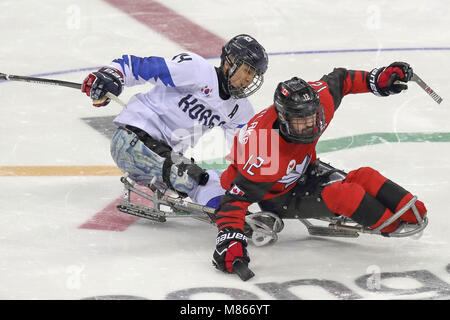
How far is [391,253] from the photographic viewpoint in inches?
201

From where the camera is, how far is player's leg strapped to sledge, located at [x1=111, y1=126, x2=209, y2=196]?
5426 mm

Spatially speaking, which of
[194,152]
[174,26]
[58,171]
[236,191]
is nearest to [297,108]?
[236,191]

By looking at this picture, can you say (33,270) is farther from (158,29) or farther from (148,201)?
(158,29)

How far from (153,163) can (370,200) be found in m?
1.23

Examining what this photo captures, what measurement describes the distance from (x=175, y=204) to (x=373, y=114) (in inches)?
89.3

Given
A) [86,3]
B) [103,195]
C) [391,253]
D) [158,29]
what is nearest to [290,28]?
[158,29]

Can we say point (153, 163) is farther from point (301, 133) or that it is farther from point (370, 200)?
point (370, 200)

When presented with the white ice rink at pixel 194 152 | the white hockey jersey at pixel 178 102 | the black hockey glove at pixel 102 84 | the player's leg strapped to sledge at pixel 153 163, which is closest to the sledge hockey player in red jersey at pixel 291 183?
the white ice rink at pixel 194 152

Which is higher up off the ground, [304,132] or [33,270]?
[304,132]

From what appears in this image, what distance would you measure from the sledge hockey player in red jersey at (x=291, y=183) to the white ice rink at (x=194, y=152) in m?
0.21

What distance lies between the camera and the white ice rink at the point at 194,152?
15.6ft

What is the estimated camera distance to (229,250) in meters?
4.79

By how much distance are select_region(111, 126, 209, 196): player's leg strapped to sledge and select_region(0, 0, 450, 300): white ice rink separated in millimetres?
239
